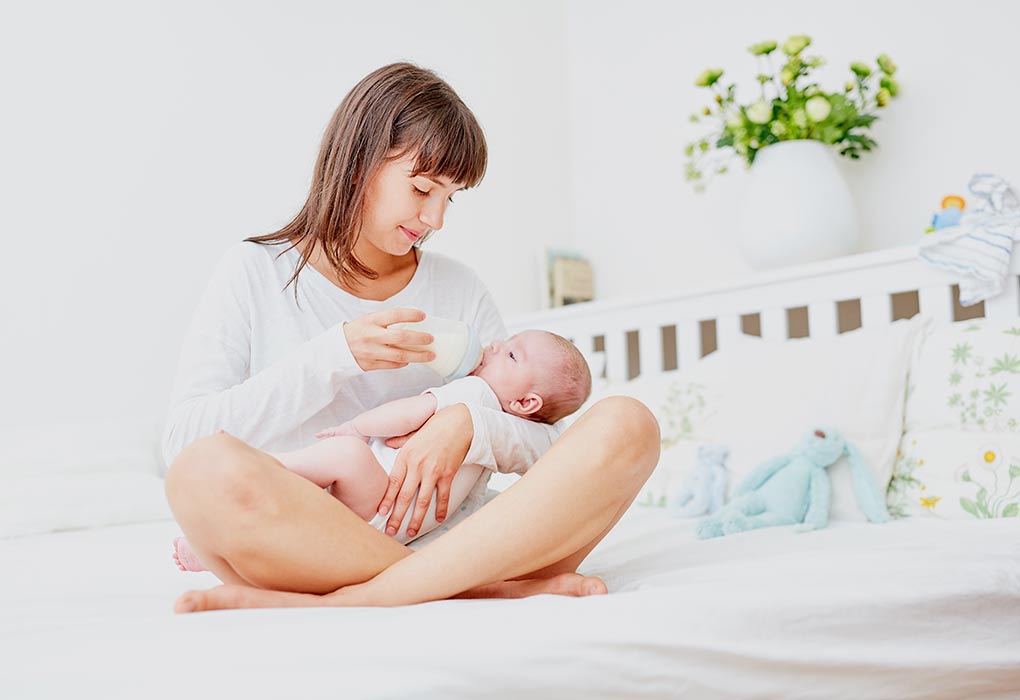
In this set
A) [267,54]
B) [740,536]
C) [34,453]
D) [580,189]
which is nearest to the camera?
[740,536]

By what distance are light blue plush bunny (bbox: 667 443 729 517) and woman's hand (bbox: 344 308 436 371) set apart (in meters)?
0.76

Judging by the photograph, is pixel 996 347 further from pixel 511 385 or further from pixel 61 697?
pixel 61 697

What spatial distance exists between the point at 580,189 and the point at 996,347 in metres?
1.50

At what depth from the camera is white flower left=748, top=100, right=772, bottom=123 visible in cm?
198

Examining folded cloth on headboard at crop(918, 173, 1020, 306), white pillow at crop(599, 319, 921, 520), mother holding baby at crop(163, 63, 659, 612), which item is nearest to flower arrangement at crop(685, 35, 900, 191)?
folded cloth on headboard at crop(918, 173, 1020, 306)

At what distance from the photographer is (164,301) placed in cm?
214

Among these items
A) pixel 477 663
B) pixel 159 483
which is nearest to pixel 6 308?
pixel 159 483

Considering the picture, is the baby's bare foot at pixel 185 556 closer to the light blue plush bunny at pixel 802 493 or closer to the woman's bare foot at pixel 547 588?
the woman's bare foot at pixel 547 588

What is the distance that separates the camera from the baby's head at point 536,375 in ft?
3.66

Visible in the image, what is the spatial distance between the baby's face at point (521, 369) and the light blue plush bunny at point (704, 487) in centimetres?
58

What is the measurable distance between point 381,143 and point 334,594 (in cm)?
53

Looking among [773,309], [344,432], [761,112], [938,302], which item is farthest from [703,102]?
[344,432]

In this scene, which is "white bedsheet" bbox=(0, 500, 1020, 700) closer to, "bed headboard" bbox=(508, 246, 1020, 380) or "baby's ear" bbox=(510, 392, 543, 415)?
"baby's ear" bbox=(510, 392, 543, 415)

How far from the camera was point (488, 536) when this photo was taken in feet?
2.78
